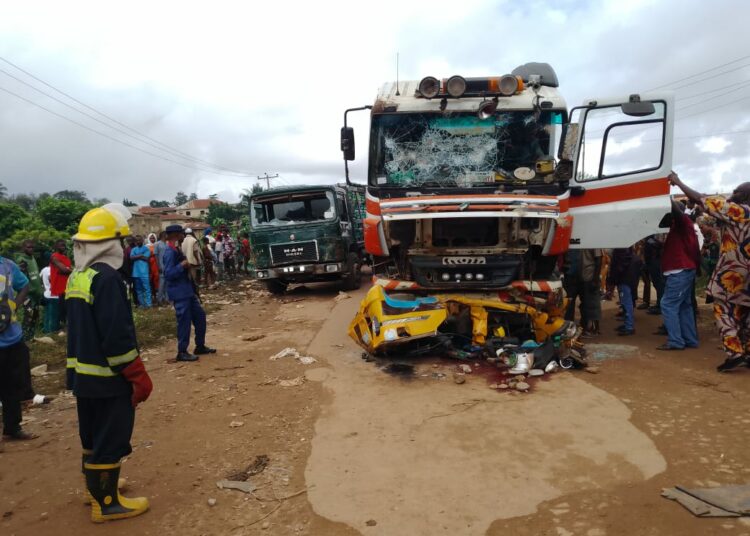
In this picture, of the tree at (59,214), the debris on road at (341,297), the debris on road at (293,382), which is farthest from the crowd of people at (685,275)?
the tree at (59,214)

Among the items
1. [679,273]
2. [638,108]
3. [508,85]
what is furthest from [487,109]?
[679,273]

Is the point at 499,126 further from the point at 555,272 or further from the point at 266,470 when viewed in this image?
the point at 266,470

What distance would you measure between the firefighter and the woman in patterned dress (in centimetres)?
503

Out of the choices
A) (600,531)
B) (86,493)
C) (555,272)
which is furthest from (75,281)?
(555,272)

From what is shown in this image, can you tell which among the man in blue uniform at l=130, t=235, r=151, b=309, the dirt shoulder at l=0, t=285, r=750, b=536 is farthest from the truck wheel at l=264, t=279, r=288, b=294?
the dirt shoulder at l=0, t=285, r=750, b=536

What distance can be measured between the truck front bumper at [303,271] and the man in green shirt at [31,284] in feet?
13.9

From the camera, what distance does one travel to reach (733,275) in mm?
4961

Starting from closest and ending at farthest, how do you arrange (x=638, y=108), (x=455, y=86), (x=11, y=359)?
(x=11, y=359) → (x=638, y=108) → (x=455, y=86)

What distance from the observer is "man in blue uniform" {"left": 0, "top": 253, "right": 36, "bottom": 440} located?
13.0 ft

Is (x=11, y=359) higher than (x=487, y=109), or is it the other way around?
(x=487, y=109)

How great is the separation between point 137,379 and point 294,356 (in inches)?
139

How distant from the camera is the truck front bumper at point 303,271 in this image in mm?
11000

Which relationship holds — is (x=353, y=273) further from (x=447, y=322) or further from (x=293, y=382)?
(x=293, y=382)

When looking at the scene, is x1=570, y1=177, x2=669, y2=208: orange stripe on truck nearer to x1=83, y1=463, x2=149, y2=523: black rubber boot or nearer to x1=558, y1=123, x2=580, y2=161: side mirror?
x1=558, y1=123, x2=580, y2=161: side mirror
